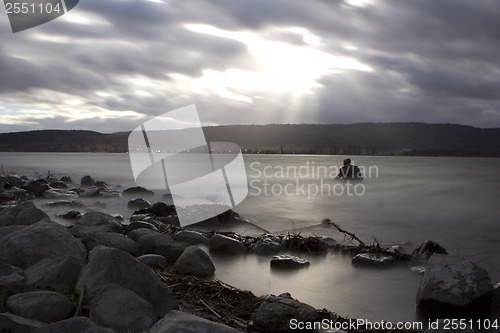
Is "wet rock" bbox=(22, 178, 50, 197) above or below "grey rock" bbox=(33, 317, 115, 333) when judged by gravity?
below

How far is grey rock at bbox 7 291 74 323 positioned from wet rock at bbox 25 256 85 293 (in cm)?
42

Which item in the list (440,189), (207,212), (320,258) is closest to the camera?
(320,258)

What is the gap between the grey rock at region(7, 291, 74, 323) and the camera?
4.01 meters

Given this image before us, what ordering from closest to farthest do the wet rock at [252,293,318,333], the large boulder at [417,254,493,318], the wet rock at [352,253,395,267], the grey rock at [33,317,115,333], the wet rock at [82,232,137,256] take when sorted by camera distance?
the grey rock at [33,317,115,333] → the wet rock at [252,293,318,333] → the large boulder at [417,254,493,318] → the wet rock at [82,232,137,256] → the wet rock at [352,253,395,267]

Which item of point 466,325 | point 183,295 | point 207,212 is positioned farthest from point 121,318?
point 207,212

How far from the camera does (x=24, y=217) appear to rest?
23.6 ft

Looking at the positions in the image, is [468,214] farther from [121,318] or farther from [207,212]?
[121,318]

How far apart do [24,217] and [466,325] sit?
6.25 meters

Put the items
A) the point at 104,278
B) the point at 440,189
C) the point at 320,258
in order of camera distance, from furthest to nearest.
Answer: the point at 440,189 → the point at 320,258 → the point at 104,278

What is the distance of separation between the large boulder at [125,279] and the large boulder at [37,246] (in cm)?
83

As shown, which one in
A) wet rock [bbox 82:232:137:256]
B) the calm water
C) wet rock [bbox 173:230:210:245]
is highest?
wet rock [bbox 82:232:137:256]

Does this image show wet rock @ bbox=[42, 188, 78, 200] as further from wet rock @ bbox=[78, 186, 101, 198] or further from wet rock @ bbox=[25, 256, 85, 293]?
wet rock @ bbox=[25, 256, 85, 293]

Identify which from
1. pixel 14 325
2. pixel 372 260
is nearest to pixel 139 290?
pixel 14 325

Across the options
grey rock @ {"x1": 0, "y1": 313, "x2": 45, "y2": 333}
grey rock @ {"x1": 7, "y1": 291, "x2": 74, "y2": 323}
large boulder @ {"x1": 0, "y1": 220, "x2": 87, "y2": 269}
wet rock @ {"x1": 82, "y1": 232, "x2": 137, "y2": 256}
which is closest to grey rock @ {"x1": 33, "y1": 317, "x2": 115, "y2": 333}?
grey rock @ {"x1": 0, "y1": 313, "x2": 45, "y2": 333}
